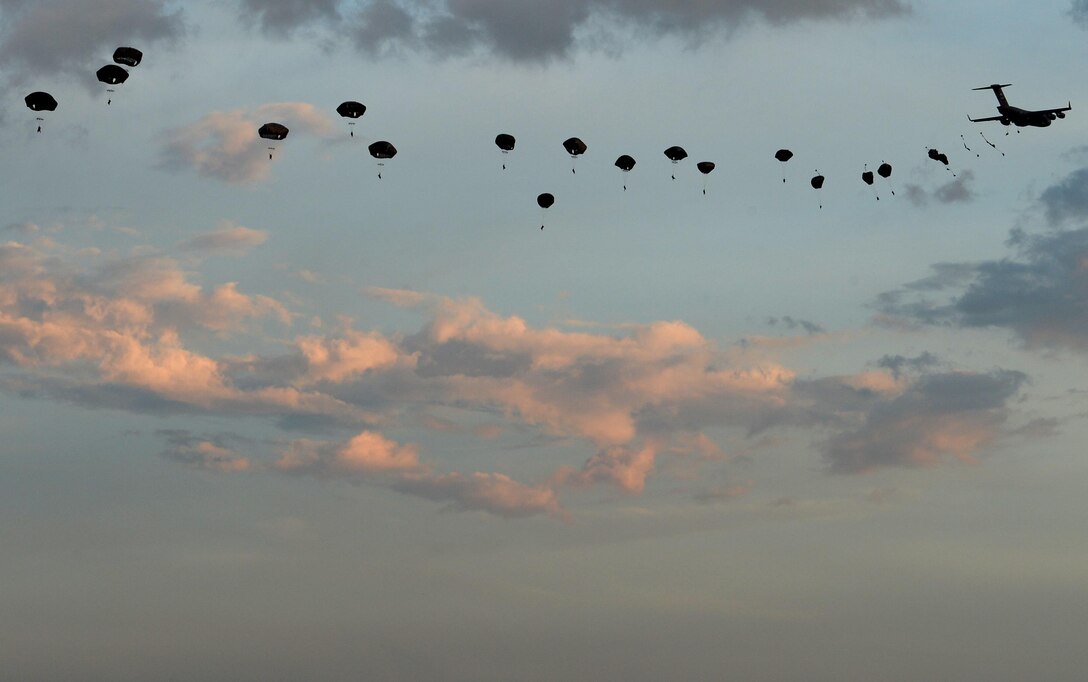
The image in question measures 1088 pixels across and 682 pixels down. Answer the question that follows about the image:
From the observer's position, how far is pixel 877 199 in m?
197

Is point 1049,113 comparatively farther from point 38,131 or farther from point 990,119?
point 38,131

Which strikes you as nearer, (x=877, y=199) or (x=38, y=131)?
(x=38, y=131)

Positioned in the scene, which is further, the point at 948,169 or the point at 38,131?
the point at 948,169

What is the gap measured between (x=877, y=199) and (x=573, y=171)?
33.5 meters

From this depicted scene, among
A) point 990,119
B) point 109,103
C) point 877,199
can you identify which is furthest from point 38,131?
point 990,119

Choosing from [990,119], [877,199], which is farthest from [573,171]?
[990,119]

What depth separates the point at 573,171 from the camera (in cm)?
19438

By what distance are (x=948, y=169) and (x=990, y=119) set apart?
7714 millimetres

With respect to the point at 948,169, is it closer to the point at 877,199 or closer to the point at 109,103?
the point at 877,199

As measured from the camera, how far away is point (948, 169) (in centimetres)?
19462

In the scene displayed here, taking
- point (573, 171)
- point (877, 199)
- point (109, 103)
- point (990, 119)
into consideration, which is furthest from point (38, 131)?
point (990, 119)

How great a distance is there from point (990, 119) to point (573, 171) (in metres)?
46.0

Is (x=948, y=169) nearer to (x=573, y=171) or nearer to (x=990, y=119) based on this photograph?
(x=990, y=119)

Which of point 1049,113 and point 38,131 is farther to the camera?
point 1049,113
